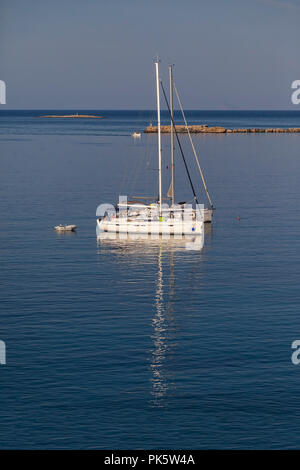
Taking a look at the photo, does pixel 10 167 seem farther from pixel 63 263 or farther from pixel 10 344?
pixel 10 344

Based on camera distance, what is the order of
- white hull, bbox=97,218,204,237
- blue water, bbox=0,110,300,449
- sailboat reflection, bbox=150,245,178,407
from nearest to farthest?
blue water, bbox=0,110,300,449 → sailboat reflection, bbox=150,245,178,407 → white hull, bbox=97,218,204,237

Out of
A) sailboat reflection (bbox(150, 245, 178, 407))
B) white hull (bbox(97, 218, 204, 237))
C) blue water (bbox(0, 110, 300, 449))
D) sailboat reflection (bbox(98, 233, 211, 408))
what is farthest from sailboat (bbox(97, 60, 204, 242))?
sailboat reflection (bbox(150, 245, 178, 407))

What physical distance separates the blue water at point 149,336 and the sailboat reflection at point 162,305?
12 cm

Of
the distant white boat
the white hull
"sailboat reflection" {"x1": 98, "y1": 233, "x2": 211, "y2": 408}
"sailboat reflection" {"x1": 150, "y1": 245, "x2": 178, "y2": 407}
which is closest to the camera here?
"sailboat reflection" {"x1": 150, "y1": 245, "x2": 178, "y2": 407}

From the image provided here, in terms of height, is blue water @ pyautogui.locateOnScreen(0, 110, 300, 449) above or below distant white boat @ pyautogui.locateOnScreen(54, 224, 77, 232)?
below

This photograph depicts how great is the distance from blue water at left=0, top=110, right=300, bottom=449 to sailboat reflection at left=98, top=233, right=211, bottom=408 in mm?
118

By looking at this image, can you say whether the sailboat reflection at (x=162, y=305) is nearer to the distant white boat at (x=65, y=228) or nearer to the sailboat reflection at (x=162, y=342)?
the sailboat reflection at (x=162, y=342)

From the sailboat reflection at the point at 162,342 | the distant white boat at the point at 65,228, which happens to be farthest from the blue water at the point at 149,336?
the distant white boat at the point at 65,228

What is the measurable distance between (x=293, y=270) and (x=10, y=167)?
337ft

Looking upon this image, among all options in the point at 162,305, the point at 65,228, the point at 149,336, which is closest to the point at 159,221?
the point at 65,228

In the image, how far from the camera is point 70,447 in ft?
116

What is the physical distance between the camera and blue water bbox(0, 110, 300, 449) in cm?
3716

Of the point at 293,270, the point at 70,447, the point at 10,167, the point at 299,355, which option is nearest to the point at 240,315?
the point at 299,355

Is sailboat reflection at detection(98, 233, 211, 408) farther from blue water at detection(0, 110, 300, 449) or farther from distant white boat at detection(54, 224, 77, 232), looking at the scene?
distant white boat at detection(54, 224, 77, 232)
